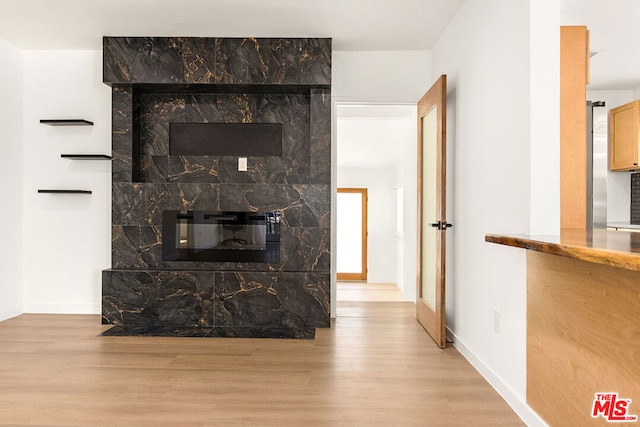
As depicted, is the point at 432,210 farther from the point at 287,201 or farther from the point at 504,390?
the point at 504,390

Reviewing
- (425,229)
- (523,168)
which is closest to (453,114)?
(425,229)

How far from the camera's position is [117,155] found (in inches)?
172

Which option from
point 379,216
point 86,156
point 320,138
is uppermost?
point 320,138

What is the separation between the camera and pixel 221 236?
445 cm

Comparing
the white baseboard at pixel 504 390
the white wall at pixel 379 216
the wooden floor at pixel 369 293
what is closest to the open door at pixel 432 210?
the white baseboard at pixel 504 390

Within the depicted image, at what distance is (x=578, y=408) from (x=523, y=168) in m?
1.18

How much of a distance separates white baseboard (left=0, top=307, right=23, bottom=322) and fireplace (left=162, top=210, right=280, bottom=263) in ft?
5.40

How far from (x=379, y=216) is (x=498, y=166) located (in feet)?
23.0

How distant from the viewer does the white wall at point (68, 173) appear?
465cm

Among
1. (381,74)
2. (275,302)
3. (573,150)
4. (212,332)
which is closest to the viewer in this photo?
(573,150)

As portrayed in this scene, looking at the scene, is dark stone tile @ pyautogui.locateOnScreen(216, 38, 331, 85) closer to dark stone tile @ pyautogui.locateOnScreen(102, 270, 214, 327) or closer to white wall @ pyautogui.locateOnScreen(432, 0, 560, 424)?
white wall @ pyautogui.locateOnScreen(432, 0, 560, 424)

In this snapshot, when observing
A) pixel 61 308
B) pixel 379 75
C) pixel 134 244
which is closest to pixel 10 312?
pixel 61 308

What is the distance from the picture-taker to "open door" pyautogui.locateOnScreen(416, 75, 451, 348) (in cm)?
354

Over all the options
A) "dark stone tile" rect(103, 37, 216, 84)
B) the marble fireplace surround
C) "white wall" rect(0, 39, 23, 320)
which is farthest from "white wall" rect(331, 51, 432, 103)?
"white wall" rect(0, 39, 23, 320)
